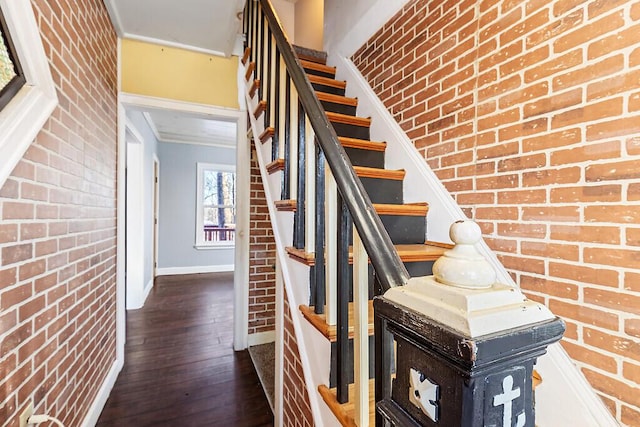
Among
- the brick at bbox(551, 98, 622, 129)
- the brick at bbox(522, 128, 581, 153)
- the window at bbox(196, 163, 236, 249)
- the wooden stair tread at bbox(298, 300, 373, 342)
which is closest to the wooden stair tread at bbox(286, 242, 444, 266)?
the wooden stair tread at bbox(298, 300, 373, 342)

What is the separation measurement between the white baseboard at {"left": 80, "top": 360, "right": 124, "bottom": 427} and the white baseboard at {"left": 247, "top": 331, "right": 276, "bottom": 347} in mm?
999

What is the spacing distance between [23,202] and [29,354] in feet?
1.85

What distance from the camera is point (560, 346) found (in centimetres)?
98

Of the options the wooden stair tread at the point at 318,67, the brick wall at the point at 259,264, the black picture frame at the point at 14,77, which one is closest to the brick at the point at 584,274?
the black picture frame at the point at 14,77

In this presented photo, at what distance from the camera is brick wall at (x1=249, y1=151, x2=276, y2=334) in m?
2.81

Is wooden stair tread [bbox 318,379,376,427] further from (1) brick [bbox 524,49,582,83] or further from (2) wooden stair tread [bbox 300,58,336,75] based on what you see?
(2) wooden stair tread [bbox 300,58,336,75]

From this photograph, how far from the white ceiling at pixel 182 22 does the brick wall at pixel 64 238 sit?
5.7 inches

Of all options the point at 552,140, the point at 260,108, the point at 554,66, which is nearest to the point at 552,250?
the point at 552,140

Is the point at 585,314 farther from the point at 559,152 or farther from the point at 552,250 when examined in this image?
the point at 559,152

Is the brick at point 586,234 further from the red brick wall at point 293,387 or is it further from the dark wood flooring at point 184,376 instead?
the dark wood flooring at point 184,376

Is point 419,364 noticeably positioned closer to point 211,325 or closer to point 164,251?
point 211,325

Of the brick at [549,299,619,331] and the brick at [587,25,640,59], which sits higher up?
the brick at [587,25,640,59]

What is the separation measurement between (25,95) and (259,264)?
203 cm

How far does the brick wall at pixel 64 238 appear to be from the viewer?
3.42 feet
